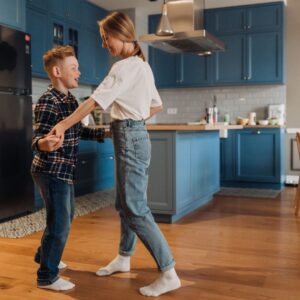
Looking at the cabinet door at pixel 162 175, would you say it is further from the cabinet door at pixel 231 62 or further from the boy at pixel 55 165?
the cabinet door at pixel 231 62

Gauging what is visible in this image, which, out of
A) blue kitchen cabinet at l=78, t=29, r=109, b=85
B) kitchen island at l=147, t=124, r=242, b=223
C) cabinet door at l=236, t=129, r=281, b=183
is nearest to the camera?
kitchen island at l=147, t=124, r=242, b=223

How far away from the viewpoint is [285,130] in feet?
21.4

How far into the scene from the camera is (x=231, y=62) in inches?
258

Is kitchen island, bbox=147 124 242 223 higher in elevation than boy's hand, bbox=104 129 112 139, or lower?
lower

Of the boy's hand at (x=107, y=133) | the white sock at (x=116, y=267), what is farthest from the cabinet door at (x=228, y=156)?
the boy's hand at (x=107, y=133)

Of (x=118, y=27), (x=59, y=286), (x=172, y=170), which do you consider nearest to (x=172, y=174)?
(x=172, y=170)

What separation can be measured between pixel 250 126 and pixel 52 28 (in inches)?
114

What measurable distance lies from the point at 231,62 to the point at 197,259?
13.8ft

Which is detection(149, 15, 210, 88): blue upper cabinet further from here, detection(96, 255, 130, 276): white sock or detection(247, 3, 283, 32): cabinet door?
detection(96, 255, 130, 276): white sock

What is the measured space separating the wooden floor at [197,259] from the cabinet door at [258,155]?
6.09 feet

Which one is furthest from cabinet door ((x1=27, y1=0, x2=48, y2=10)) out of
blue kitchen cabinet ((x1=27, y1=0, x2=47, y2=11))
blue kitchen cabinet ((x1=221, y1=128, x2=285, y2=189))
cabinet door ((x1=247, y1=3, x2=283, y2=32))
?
blue kitchen cabinet ((x1=221, y1=128, x2=285, y2=189))

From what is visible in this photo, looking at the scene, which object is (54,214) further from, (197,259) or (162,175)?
(162,175)

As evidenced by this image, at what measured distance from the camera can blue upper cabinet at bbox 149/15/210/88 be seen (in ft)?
22.2

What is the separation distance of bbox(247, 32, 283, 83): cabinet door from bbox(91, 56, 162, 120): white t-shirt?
447cm
